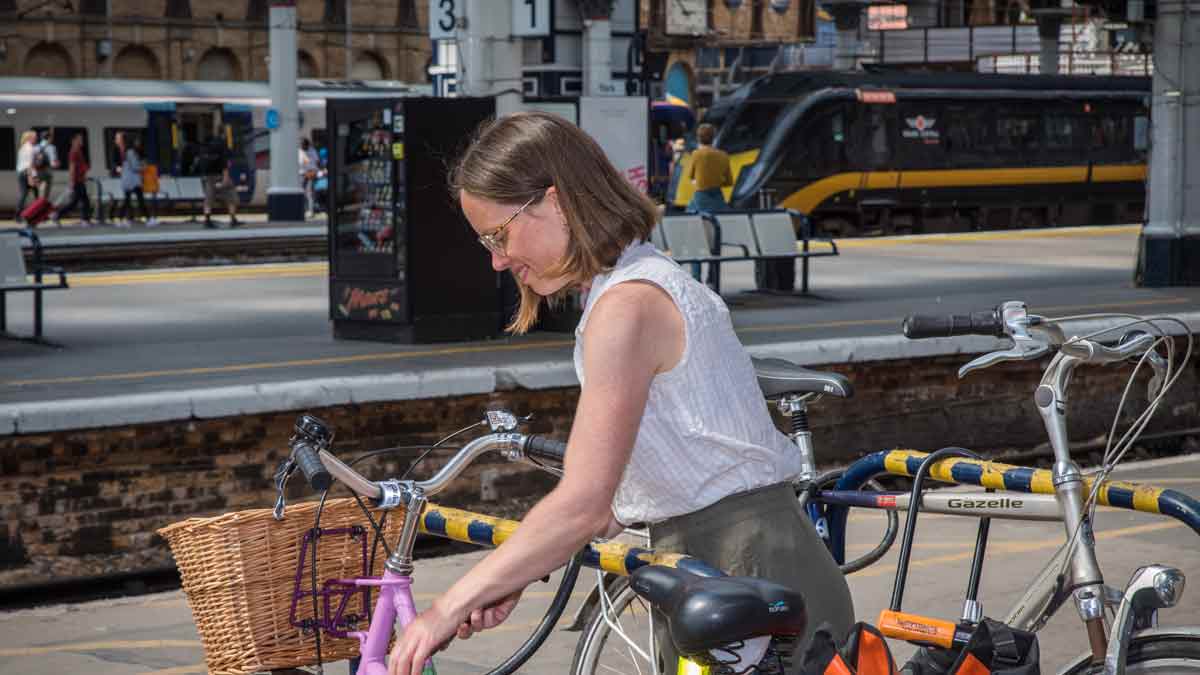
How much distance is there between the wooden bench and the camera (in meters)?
15.4

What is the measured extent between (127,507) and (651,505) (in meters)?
5.70

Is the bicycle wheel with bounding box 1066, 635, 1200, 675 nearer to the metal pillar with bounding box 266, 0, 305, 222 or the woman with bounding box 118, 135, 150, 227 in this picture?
the metal pillar with bounding box 266, 0, 305, 222

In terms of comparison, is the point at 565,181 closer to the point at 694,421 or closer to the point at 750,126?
the point at 694,421

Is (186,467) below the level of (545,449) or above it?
below

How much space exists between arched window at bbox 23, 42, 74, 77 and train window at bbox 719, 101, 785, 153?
25561mm

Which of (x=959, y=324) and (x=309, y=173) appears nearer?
(x=959, y=324)

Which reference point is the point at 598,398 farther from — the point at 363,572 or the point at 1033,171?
the point at 1033,171

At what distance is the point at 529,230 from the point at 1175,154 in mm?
14379

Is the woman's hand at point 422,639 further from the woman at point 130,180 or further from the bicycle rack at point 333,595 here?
the woman at point 130,180

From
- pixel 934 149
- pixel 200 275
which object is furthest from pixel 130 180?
pixel 200 275

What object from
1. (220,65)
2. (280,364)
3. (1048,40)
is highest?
(1048,40)

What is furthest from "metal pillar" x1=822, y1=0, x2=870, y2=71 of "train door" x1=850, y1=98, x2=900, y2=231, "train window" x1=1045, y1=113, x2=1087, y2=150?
"train window" x1=1045, y1=113, x2=1087, y2=150

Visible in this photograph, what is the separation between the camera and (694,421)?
113 inches

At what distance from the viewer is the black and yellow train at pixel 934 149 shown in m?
29.9
